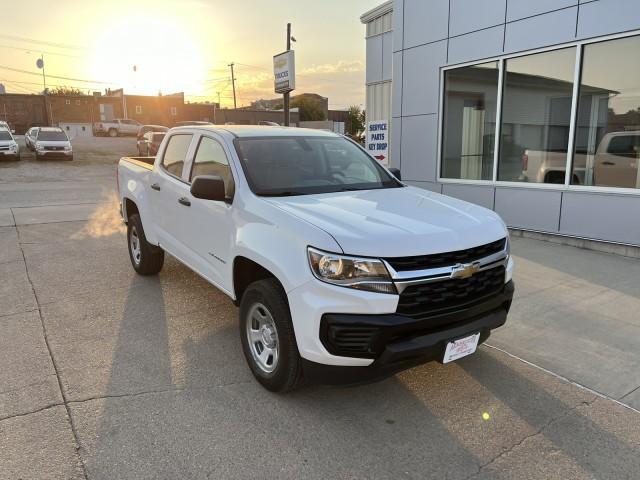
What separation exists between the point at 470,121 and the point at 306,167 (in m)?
6.36

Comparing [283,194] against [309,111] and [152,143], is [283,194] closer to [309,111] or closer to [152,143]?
[152,143]

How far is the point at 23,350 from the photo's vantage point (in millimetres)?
4090

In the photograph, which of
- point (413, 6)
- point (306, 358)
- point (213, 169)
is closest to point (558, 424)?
point (306, 358)

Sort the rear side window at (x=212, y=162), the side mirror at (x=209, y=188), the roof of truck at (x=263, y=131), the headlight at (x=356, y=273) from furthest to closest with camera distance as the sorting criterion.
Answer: the roof of truck at (x=263, y=131)
the rear side window at (x=212, y=162)
the side mirror at (x=209, y=188)
the headlight at (x=356, y=273)

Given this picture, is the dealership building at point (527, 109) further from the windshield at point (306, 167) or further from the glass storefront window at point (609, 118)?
the windshield at point (306, 167)

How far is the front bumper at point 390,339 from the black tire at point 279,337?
14cm

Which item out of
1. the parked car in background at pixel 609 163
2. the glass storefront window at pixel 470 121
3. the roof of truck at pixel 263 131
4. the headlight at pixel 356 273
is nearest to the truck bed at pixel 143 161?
the roof of truck at pixel 263 131

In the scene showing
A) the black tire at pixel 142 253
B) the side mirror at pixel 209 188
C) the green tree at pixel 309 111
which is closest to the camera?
the side mirror at pixel 209 188

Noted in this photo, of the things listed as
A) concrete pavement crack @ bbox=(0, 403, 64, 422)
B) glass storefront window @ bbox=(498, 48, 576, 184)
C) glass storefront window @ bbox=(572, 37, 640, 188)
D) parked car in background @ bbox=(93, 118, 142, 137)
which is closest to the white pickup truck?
concrete pavement crack @ bbox=(0, 403, 64, 422)

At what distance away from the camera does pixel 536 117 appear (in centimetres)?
846

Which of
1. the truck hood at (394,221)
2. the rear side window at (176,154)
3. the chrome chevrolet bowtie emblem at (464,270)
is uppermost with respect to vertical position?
the rear side window at (176,154)

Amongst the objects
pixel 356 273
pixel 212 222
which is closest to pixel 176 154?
pixel 212 222

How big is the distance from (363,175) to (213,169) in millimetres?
1350

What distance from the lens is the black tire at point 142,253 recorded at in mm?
5832
